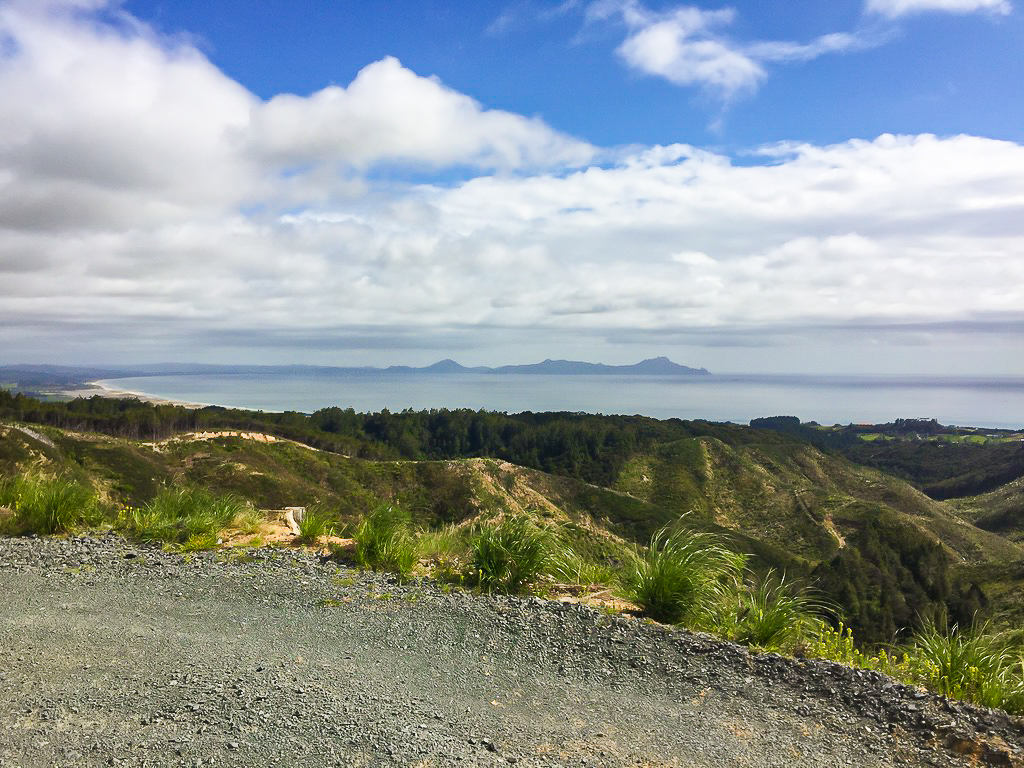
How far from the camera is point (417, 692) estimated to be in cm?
378

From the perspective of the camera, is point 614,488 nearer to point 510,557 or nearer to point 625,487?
point 625,487

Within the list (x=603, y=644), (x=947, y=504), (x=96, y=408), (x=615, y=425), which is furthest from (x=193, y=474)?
(x=947, y=504)

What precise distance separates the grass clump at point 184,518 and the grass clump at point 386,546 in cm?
182

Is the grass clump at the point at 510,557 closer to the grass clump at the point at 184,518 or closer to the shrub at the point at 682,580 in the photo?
the shrub at the point at 682,580

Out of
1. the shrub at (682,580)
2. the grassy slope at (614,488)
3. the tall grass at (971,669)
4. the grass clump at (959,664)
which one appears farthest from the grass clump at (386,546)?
the grassy slope at (614,488)

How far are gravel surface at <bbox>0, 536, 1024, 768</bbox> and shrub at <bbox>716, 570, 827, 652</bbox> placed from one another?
16.8 inches

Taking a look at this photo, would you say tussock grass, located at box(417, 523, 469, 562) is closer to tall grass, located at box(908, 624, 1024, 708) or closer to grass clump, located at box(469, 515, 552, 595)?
grass clump, located at box(469, 515, 552, 595)

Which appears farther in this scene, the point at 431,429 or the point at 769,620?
the point at 431,429

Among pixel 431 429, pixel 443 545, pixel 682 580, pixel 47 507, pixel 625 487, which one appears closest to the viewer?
pixel 682 580

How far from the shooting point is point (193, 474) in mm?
48312

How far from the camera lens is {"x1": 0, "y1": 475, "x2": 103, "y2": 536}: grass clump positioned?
7562 mm

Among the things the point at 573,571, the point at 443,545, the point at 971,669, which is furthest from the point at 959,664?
the point at 443,545

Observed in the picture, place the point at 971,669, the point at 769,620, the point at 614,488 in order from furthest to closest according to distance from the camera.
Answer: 1. the point at 614,488
2. the point at 769,620
3. the point at 971,669

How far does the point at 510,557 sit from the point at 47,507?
5.73 meters
